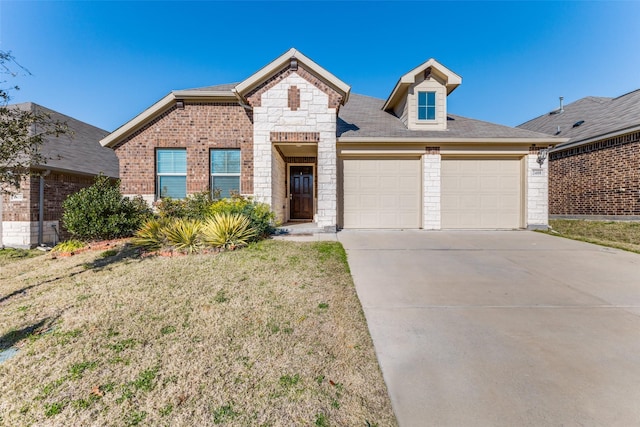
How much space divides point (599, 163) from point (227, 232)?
48.5 feet

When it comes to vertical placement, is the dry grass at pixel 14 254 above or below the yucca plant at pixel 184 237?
below

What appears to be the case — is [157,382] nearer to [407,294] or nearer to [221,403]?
[221,403]

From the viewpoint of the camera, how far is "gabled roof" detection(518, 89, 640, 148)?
10961 millimetres

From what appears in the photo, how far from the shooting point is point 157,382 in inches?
90.8

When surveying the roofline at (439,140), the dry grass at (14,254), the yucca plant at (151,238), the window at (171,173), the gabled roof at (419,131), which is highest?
the gabled roof at (419,131)

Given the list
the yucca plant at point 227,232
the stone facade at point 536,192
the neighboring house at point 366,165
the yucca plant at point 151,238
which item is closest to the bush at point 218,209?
the yucca plant at point 227,232

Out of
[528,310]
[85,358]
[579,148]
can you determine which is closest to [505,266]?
[528,310]

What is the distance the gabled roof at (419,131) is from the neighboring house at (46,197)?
9.58 metres

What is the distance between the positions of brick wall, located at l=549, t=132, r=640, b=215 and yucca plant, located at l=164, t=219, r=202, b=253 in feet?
49.2

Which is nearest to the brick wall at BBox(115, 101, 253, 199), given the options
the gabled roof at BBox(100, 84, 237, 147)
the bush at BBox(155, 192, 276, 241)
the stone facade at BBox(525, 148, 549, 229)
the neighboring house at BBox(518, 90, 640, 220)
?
the gabled roof at BBox(100, 84, 237, 147)

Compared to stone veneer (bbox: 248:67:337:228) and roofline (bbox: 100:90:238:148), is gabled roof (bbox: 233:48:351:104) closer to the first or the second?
stone veneer (bbox: 248:67:337:228)

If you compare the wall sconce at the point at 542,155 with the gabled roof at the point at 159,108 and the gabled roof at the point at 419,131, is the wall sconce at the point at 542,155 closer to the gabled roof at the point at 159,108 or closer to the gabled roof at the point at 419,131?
the gabled roof at the point at 419,131

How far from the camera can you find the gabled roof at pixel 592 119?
10961 millimetres

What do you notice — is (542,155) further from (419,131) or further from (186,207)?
(186,207)
